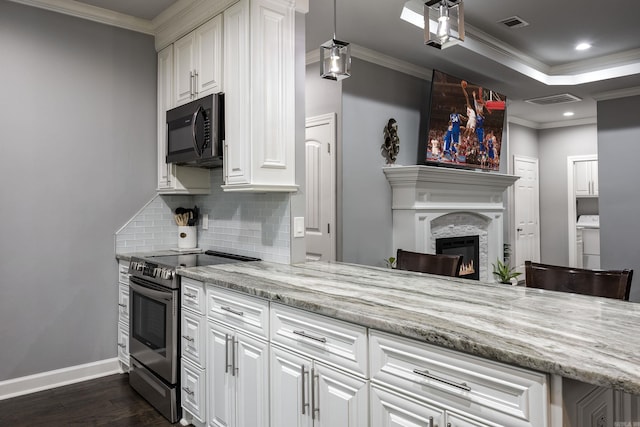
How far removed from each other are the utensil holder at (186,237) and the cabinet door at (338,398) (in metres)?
2.20

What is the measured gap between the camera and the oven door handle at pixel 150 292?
2.58 metres

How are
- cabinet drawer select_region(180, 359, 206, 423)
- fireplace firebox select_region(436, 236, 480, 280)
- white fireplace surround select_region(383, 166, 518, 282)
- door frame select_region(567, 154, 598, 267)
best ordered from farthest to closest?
1. door frame select_region(567, 154, 598, 267)
2. fireplace firebox select_region(436, 236, 480, 280)
3. white fireplace surround select_region(383, 166, 518, 282)
4. cabinet drawer select_region(180, 359, 206, 423)

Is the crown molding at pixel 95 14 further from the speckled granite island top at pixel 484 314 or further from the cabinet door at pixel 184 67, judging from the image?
the speckled granite island top at pixel 484 314

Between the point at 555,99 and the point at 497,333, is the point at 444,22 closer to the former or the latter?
the point at 497,333

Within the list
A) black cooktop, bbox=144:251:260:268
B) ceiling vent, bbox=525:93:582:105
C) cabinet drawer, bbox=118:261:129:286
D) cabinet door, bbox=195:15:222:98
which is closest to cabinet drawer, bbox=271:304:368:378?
black cooktop, bbox=144:251:260:268

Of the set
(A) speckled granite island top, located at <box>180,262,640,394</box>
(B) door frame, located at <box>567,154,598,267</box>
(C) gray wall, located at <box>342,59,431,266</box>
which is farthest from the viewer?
(B) door frame, located at <box>567,154,598,267</box>

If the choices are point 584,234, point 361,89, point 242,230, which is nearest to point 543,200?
point 584,234

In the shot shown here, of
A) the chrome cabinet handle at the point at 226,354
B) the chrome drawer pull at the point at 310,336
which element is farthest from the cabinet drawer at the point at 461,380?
the chrome cabinet handle at the point at 226,354

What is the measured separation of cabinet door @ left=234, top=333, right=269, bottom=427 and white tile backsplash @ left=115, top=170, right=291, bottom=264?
31.1 inches

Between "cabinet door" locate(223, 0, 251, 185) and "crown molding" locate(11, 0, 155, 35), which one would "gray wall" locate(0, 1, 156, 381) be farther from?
"cabinet door" locate(223, 0, 251, 185)

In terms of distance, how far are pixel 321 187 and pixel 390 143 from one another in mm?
824

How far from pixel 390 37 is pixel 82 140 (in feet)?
8.45

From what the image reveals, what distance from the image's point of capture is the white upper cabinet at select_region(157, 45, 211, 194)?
11.0 feet

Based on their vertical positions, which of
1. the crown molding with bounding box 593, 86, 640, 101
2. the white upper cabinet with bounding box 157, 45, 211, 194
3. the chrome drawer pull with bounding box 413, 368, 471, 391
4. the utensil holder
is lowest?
the chrome drawer pull with bounding box 413, 368, 471, 391
